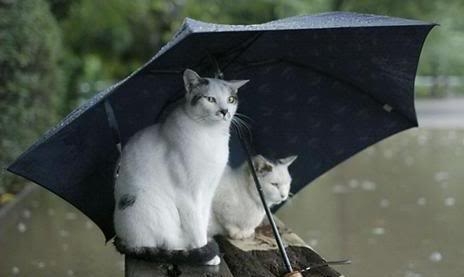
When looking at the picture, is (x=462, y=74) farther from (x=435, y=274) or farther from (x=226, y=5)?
(x=435, y=274)

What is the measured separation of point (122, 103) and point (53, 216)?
5.09 m

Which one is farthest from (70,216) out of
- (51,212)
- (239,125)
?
(239,125)

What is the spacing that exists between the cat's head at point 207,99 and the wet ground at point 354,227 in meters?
2.86

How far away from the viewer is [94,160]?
3254mm

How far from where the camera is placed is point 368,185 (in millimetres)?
9570

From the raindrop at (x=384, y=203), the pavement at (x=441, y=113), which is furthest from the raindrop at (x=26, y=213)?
the pavement at (x=441, y=113)

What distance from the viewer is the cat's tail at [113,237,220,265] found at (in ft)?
9.76

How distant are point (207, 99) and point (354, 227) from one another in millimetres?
4418

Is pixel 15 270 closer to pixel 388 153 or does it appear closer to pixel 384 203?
pixel 384 203

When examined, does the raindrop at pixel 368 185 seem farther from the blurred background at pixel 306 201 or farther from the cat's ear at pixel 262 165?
the cat's ear at pixel 262 165

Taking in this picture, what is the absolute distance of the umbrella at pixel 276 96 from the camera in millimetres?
2746

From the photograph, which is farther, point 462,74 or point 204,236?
point 462,74

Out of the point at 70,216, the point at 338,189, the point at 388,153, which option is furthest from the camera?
the point at 388,153

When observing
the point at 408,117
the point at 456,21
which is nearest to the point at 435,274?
the point at 408,117
